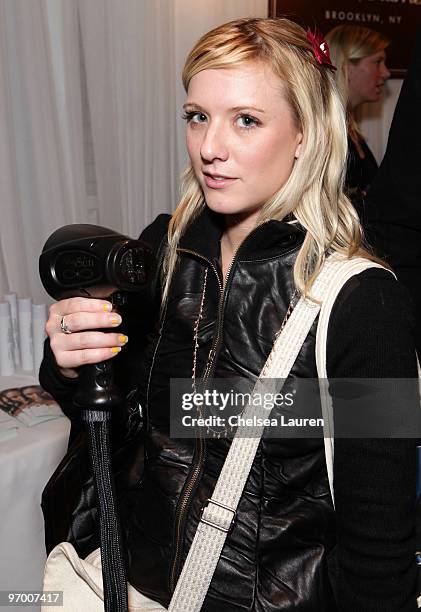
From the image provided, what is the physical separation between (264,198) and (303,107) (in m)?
0.14

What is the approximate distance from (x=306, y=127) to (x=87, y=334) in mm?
430

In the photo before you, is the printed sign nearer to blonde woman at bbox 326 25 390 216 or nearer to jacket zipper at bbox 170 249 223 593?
blonde woman at bbox 326 25 390 216

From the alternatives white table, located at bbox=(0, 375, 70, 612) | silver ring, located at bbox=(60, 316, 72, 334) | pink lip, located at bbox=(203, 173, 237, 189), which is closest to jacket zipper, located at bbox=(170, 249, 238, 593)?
pink lip, located at bbox=(203, 173, 237, 189)

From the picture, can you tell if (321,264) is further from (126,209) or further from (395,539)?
(126,209)

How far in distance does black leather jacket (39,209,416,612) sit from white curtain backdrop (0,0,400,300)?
1.01 m

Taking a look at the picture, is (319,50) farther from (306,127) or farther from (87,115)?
(87,115)

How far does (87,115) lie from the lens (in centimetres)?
213

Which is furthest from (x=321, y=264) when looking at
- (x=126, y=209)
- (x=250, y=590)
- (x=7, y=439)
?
(x=126, y=209)

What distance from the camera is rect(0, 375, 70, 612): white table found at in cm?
143

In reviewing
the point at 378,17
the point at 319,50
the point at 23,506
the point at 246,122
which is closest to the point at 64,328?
the point at 246,122

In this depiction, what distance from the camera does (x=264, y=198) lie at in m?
1.00

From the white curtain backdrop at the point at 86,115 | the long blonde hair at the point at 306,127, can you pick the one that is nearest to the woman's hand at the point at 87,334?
the long blonde hair at the point at 306,127

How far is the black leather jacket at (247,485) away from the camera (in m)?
0.95

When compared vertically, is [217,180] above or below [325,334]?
above
